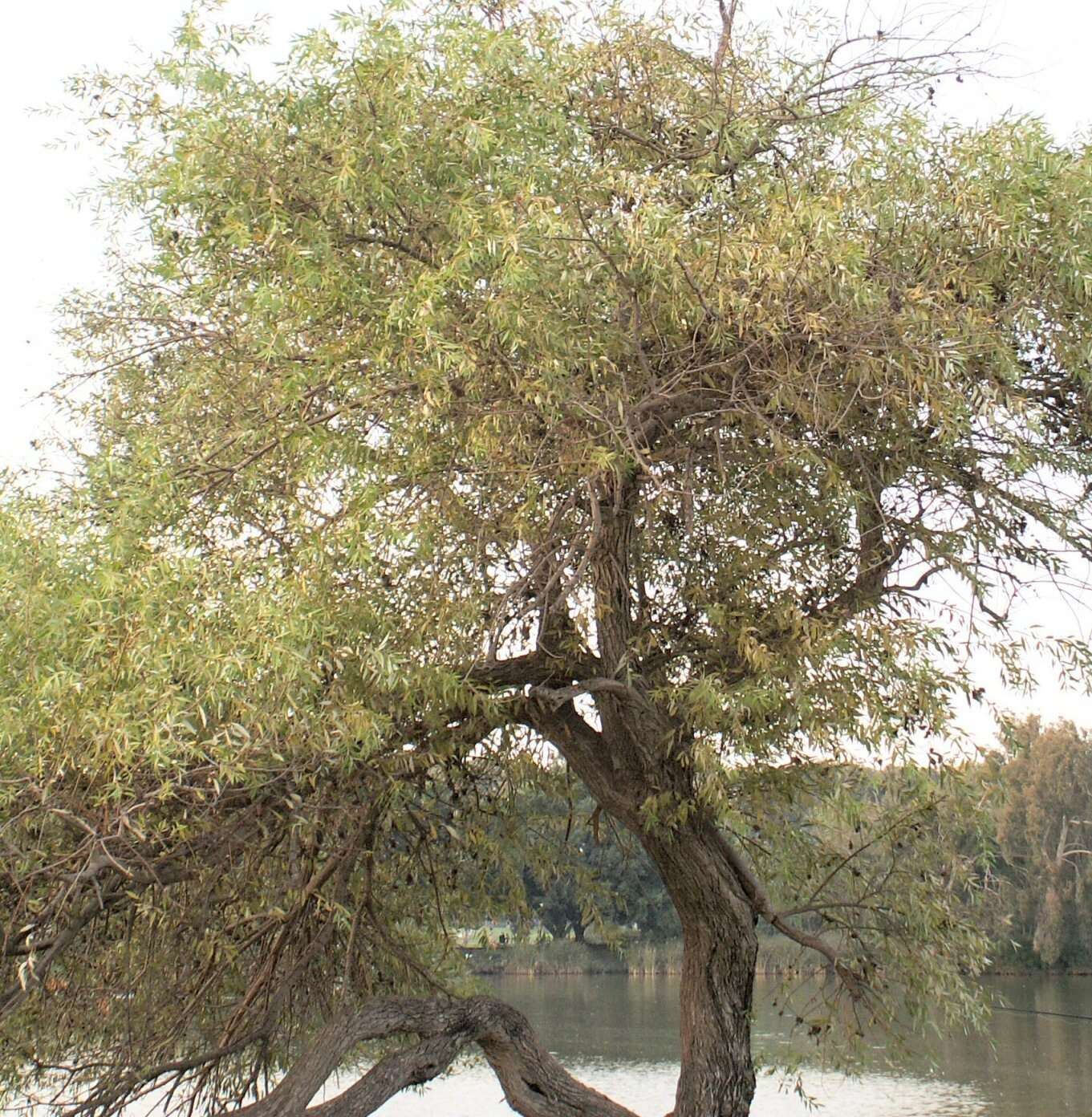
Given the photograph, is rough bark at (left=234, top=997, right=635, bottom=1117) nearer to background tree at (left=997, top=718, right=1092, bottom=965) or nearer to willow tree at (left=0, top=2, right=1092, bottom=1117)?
willow tree at (left=0, top=2, right=1092, bottom=1117)

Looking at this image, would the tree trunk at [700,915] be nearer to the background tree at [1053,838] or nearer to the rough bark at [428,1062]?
the rough bark at [428,1062]

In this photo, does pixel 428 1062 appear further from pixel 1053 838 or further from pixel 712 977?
pixel 1053 838

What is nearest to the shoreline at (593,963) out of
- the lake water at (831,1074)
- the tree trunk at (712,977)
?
the lake water at (831,1074)

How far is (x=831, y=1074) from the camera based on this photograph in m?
14.8

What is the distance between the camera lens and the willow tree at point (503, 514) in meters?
4.52

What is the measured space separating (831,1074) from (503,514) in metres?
11.7

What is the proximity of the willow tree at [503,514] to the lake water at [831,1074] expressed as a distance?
3998 millimetres

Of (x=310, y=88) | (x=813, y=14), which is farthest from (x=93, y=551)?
(x=813, y=14)

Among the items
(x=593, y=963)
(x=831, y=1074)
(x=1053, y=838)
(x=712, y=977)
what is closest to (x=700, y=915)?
(x=712, y=977)

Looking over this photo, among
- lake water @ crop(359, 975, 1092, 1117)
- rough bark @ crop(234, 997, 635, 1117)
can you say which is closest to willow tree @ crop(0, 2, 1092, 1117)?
rough bark @ crop(234, 997, 635, 1117)

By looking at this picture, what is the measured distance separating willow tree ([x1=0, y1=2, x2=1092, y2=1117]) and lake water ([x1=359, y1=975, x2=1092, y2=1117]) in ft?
13.1

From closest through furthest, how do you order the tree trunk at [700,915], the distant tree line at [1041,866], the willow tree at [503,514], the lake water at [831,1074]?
the willow tree at [503,514] → the tree trunk at [700,915] → the lake water at [831,1074] → the distant tree line at [1041,866]

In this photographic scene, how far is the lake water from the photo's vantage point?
12383 mm

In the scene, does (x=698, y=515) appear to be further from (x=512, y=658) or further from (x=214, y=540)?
(x=214, y=540)
